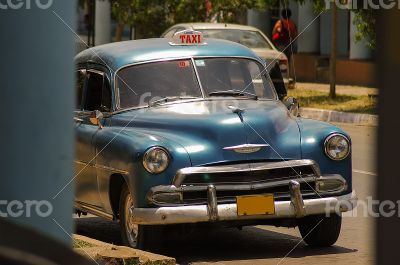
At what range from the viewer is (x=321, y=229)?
9367 mm

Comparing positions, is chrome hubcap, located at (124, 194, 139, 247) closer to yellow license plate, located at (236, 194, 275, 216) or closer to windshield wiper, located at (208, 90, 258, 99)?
yellow license plate, located at (236, 194, 275, 216)

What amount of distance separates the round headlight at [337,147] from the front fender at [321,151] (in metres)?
0.03

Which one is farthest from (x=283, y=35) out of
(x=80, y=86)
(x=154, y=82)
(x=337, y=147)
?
(x=337, y=147)

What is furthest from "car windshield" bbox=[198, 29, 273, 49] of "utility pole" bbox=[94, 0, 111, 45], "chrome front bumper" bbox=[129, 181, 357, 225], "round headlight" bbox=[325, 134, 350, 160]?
"chrome front bumper" bbox=[129, 181, 357, 225]

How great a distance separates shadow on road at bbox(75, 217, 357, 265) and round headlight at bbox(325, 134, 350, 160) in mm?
773

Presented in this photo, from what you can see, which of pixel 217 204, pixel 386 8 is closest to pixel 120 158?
pixel 217 204

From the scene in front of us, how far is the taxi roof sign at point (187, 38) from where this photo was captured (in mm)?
10430

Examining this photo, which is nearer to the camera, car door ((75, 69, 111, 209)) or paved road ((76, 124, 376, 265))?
paved road ((76, 124, 376, 265))

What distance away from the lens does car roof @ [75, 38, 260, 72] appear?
10.1 meters

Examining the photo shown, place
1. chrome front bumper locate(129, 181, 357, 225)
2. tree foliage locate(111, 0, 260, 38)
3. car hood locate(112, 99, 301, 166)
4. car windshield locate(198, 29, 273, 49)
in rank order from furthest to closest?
tree foliage locate(111, 0, 260, 38) < car windshield locate(198, 29, 273, 49) < car hood locate(112, 99, 301, 166) < chrome front bumper locate(129, 181, 357, 225)

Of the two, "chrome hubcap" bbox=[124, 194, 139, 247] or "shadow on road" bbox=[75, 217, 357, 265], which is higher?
"chrome hubcap" bbox=[124, 194, 139, 247]

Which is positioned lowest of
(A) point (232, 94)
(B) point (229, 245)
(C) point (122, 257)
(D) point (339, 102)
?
(D) point (339, 102)

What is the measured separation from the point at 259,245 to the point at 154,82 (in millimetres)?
1609

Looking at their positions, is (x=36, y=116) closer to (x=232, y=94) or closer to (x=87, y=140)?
(x=87, y=140)
